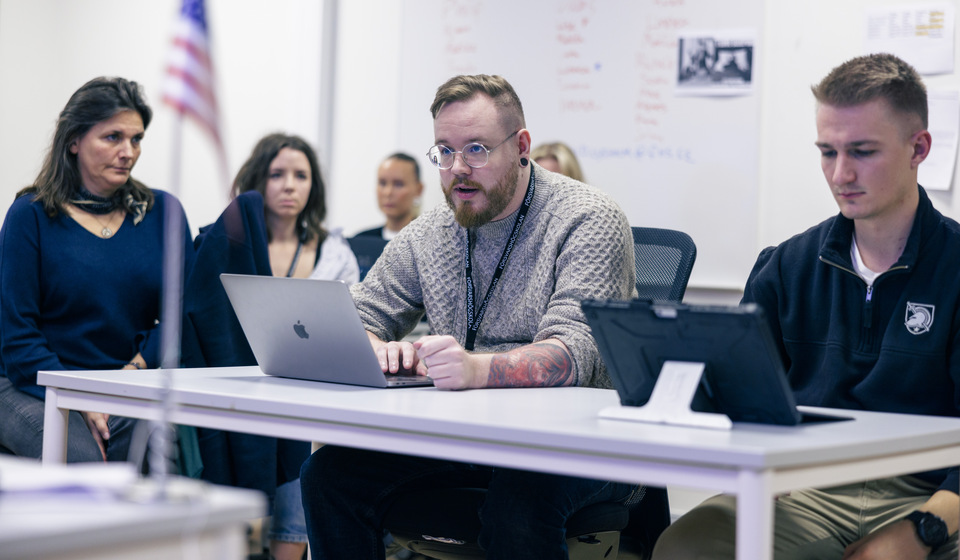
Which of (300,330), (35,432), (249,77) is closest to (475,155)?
(300,330)

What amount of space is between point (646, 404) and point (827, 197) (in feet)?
7.57

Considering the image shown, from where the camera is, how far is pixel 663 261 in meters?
2.03

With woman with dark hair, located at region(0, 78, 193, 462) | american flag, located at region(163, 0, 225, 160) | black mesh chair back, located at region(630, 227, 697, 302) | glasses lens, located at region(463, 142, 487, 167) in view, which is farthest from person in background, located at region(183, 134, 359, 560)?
american flag, located at region(163, 0, 225, 160)

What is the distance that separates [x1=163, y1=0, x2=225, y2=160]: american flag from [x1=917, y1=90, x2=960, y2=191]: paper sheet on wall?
9.08ft

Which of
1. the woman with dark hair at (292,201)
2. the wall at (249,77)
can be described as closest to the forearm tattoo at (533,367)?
the woman with dark hair at (292,201)

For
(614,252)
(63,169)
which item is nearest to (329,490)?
(614,252)

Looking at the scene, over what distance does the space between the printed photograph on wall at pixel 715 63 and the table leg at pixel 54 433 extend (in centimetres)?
259

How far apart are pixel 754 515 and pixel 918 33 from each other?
8.67 ft

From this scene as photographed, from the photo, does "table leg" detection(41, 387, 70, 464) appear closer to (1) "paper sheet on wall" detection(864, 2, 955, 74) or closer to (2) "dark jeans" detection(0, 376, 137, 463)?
(2) "dark jeans" detection(0, 376, 137, 463)

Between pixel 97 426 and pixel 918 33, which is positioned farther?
pixel 918 33

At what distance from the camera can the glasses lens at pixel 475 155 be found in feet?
6.54

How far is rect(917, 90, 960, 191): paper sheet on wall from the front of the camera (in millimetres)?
3107

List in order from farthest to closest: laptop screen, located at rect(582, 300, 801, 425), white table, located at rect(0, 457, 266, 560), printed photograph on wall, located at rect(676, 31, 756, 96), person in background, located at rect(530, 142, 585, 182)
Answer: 1. person in background, located at rect(530, 142, 585, 182)
2. printed photograph on wall, located at rect(676, 31, 756, 96)
3. laptop screen, located at rect(582, 300, 801, 425)
4. white table, located at rect(0, 457, 266, 560)

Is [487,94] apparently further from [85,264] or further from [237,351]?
[85,264]
